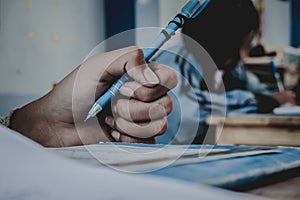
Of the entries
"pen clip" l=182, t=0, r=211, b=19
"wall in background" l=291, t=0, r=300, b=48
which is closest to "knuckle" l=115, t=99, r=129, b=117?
"pen clip" l=182, t=0, r=211, b=19

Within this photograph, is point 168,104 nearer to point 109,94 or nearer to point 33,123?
point 109,94

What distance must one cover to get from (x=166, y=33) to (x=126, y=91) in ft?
0.29

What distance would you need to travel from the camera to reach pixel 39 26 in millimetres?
668

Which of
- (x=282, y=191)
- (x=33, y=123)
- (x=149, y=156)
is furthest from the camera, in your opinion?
(x=33, y=123)

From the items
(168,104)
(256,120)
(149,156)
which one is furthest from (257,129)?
(149,156)

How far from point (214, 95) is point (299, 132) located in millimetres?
121

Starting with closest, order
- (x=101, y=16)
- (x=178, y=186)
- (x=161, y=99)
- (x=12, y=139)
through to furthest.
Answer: (x=178, y=186)
(x=12, y=139)
(x=161, y=99)
(x=101, y=16)

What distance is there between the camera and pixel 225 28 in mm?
616

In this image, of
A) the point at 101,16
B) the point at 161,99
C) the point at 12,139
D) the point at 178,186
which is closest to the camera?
the point at 178,186

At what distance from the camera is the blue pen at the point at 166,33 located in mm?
497

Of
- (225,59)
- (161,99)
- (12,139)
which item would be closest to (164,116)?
(161,99)

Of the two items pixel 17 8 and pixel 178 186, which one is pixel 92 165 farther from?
pixel 17 8

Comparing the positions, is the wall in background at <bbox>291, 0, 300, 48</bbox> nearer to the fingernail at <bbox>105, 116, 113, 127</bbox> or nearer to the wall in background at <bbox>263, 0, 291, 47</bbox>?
the wall in background at <bbox>263, 0, 291, 47</bbox>

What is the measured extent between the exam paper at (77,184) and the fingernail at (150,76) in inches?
7.2
